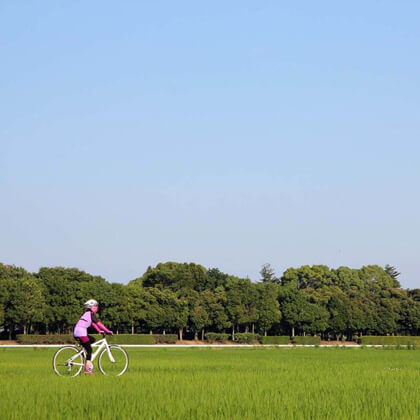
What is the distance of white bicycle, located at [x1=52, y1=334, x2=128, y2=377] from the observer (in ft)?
64.2

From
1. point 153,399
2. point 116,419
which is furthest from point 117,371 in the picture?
point 116,419

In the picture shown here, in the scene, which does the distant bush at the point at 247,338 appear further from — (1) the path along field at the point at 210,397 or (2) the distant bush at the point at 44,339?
(1) the path along field at the point at 210,397

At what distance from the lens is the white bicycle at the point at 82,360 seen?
1958 centimetres

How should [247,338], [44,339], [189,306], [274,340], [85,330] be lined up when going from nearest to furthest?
1. [85,330]
2. [44,339]
3. [274,340]
4. [247,338]
5. [189,306]

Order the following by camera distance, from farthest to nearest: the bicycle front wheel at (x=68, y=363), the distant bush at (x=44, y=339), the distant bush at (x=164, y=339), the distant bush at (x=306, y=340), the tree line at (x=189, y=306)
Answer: the distant bush at (x=306, y=340)
the distant bush at (x=164, y=339)
the tree line at (x=189, y=306)
the distant bush at (x=44, y=339)
the bicycle front wheel at (x=68, y=363)

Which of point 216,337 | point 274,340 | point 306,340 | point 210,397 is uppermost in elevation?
point 216,337

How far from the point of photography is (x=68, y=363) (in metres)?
19.4

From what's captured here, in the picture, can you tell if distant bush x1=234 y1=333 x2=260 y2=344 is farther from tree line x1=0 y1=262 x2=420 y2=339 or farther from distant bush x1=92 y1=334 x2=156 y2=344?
distant bush x1=92 y1=334 x2=156 y2=344

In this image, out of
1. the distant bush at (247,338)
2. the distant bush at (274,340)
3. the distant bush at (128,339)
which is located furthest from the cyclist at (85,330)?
the distant bush at (247,338)

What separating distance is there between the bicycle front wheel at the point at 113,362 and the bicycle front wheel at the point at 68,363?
54 cm

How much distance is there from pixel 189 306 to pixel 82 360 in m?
74.2

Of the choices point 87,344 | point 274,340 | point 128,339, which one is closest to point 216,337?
point 274,340

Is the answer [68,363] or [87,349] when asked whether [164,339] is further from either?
[68,363]

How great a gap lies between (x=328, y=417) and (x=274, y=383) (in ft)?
20.3
